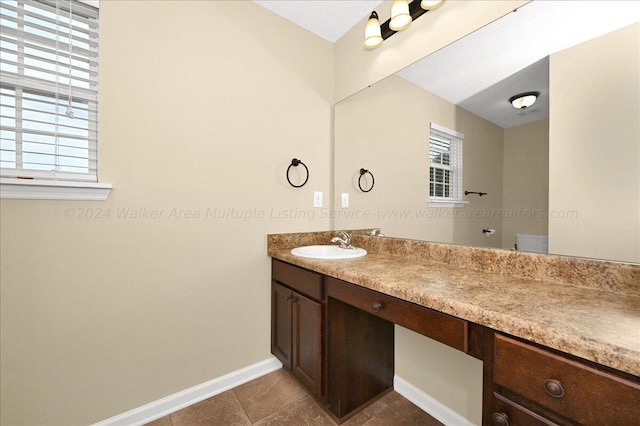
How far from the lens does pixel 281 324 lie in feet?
5.62

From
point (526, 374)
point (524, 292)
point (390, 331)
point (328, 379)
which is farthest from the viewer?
point (390, 331)

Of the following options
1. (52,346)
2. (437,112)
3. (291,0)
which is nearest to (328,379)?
(52,346)

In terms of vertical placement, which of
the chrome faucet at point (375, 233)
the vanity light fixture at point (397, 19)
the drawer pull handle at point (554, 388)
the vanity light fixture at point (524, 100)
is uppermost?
the vanity light fixture at point (397, 19)

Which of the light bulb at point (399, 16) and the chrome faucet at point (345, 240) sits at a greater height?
the light bulb at point (399, 16)

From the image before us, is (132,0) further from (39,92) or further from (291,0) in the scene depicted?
(291,0)

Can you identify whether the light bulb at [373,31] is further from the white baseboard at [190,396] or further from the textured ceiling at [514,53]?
the white baseboard at [190,396]

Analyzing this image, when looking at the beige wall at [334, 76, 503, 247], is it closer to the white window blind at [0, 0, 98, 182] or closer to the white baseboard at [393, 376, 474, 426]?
the white baseboard at [393, 376, 474, 426]

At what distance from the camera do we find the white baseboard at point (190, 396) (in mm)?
1348

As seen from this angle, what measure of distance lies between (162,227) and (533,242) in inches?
68.9

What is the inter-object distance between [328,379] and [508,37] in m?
1.79

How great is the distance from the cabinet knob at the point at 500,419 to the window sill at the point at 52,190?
169cm

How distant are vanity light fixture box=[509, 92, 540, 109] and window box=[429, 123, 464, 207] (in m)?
0.25

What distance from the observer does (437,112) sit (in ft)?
4.73

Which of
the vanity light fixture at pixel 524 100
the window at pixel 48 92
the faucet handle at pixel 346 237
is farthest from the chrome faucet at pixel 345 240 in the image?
the window at pixel 48 92
